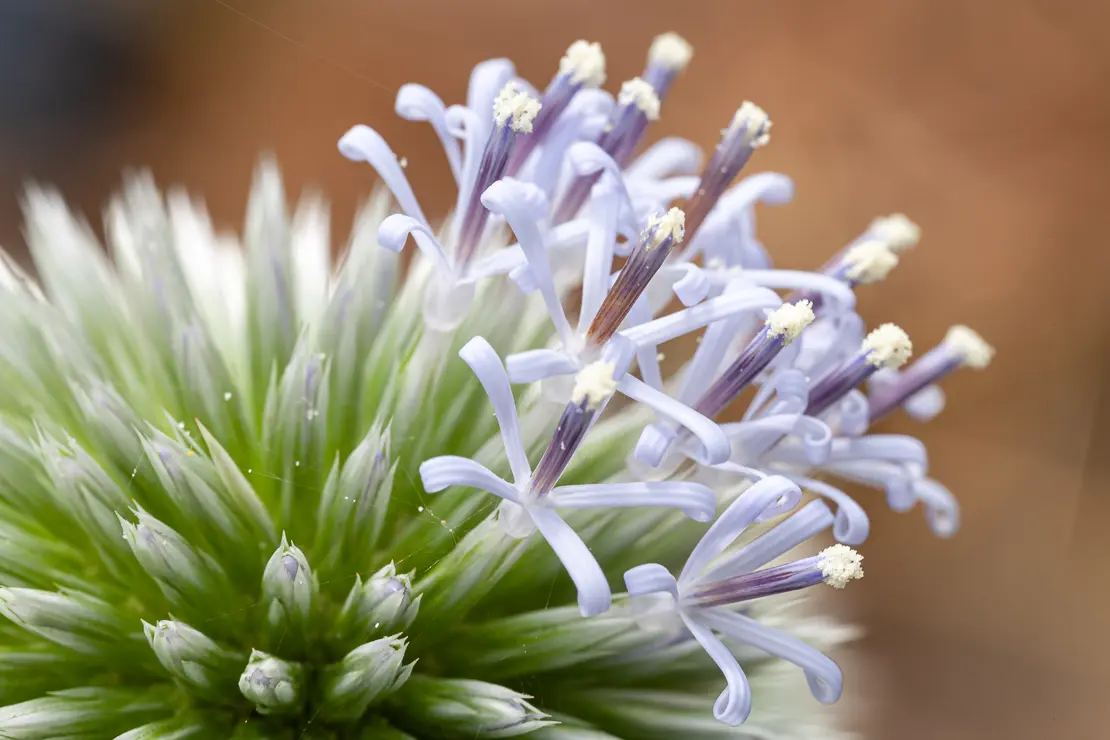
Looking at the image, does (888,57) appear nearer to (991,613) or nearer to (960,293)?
(960,293)

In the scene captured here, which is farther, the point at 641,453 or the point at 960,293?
the point at 960,293

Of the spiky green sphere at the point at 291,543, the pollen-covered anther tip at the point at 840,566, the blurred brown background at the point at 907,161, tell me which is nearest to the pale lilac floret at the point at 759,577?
the pollen-covered anther tip at the point at 840,566

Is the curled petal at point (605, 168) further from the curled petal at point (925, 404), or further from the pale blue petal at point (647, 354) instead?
the curled petal at point (925, 404)

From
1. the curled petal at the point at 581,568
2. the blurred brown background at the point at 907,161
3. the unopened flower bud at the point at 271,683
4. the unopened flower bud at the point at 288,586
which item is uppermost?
the blurred brown background at the point at 907,161

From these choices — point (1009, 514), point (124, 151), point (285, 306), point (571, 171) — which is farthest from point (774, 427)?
point (124, 151)

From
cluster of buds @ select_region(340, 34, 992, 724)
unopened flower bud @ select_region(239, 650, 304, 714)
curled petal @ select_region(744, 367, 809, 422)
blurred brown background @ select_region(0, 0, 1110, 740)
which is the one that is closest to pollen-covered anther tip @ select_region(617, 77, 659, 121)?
cluster of buds @ select_region(340, 34, 992, 724)

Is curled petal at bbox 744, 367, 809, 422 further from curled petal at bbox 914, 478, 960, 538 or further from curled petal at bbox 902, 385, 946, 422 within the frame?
curled petal at bbox 902, 385, 946, 422
